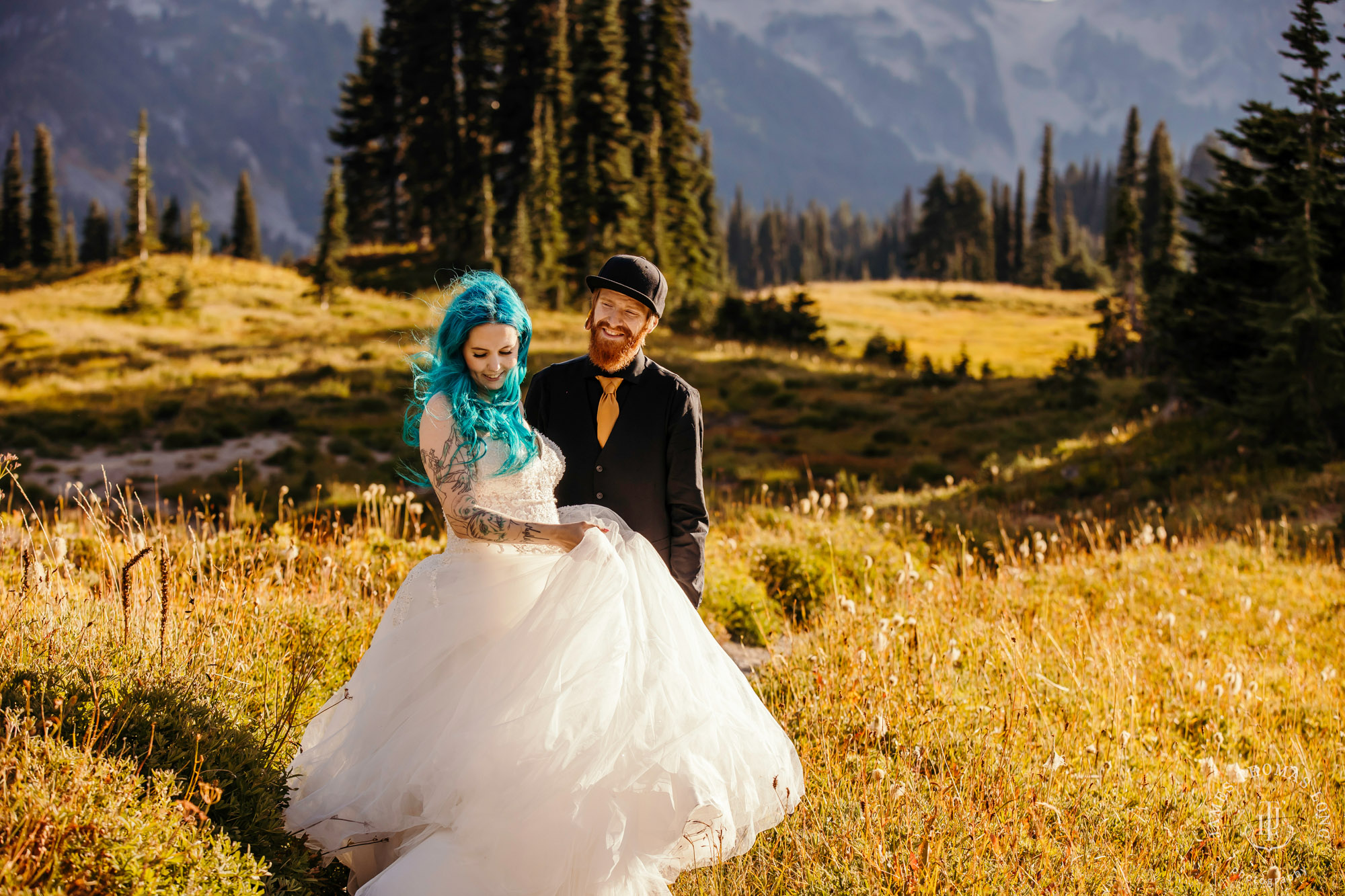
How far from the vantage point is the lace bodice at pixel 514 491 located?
3125mm

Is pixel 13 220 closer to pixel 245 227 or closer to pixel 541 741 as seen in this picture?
pixel 245 227

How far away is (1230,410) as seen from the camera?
15195 millimetres

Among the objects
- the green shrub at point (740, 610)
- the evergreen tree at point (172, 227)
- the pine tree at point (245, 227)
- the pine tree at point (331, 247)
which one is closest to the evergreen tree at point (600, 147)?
the pine tree at point (331, 247)

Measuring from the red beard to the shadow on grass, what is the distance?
2030 mm

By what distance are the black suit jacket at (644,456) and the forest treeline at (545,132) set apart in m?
35.5

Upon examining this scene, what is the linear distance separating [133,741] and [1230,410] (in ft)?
Answer: 57.7

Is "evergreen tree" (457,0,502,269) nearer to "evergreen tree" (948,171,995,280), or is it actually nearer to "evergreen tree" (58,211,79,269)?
"evergreen tree" (58,211,79,269)

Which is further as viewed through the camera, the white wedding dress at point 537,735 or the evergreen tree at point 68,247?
the evergreen tree at point 68,247

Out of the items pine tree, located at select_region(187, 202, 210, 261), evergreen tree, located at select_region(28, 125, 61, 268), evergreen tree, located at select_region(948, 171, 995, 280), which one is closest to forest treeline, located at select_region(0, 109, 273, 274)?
evergreen tree, located at select_region(28, 125, 61, 268)

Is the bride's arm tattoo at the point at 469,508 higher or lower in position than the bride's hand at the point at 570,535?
higher

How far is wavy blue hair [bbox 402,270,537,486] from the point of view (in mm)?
3086

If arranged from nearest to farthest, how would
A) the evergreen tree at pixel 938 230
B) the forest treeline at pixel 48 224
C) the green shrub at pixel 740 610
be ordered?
the green shrub at pixel 740 610 → the forest treeline at pixel 48 224 → the evergreen tree at pixel 938 230

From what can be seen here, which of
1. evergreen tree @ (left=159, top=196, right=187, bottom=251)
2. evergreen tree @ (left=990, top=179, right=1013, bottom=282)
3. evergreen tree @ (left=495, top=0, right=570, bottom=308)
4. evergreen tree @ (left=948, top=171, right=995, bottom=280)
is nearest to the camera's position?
evergreen tree @ (left=495, top=0, right=570, bottom=308)

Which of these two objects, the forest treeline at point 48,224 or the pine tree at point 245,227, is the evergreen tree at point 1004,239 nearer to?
the pine tree at point 245,227
